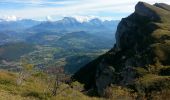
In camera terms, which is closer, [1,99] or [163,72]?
[1,99]

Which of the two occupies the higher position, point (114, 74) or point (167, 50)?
point (167, 50)

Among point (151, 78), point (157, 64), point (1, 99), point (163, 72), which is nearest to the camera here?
point (1, 99)

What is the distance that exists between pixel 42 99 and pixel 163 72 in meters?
102

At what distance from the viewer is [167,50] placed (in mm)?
185000

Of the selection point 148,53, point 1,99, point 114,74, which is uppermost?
point 1,99

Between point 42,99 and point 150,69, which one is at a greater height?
point 42,99

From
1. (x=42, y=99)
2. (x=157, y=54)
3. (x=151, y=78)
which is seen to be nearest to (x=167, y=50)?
(x=157, y=54)

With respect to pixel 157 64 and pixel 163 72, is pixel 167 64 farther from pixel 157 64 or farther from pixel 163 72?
pixel 163 72

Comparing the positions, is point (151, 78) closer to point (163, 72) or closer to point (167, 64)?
point (163, 72)

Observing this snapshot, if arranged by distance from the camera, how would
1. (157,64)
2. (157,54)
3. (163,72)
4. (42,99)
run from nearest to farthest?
(42,99), (163,72), (157,64), (157,54)

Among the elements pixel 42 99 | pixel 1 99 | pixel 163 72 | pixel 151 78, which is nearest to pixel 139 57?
pixel 163 72

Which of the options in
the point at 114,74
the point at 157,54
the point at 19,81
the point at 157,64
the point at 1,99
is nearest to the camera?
the point at 1,99

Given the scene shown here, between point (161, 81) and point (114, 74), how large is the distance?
236 ft

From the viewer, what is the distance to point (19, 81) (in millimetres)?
77188
